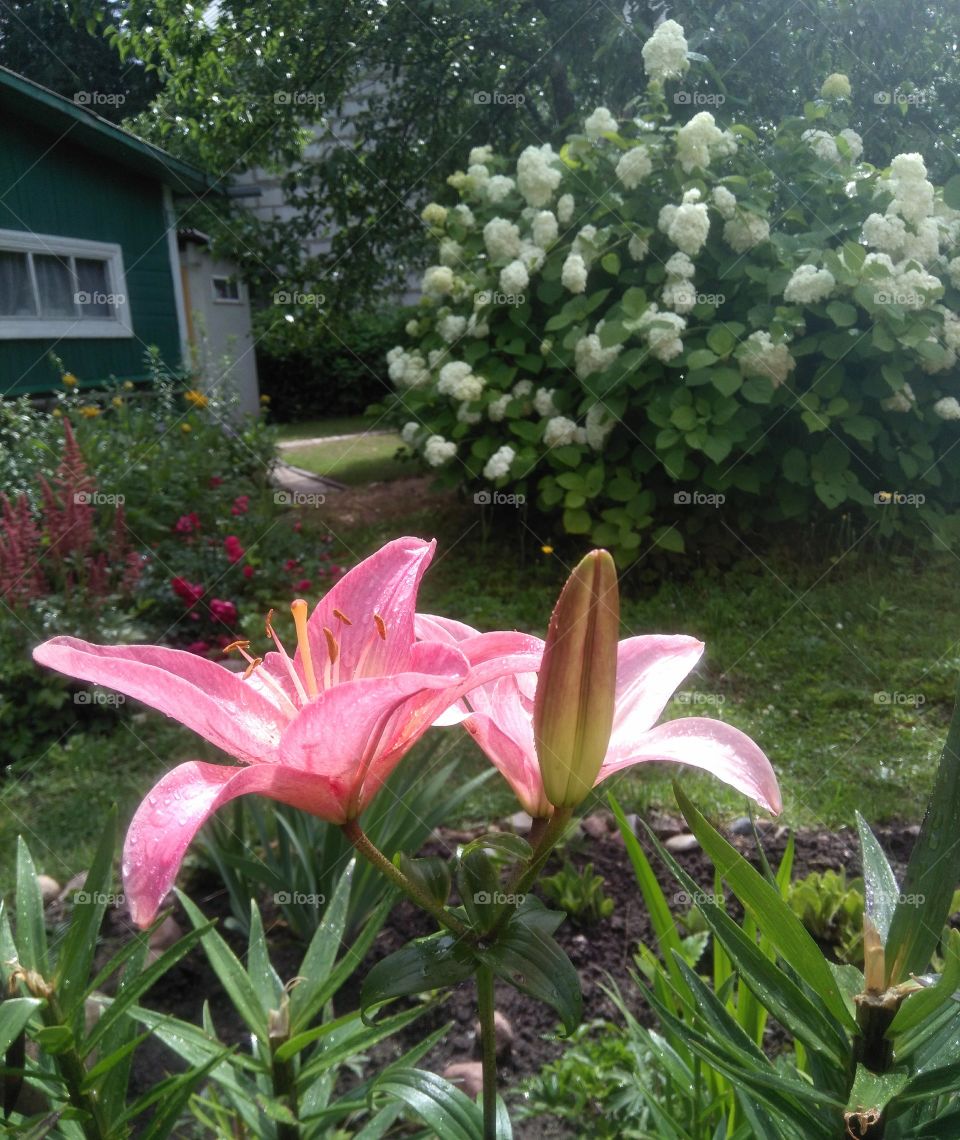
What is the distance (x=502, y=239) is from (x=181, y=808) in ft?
15.3

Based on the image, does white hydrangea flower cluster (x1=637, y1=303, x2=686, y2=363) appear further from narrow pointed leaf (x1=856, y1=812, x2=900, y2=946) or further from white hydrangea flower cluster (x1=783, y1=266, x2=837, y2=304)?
narrow pointed leaf (x1=856, y1=812, x2=900, y2=946)

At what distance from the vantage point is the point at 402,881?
22.7 inches

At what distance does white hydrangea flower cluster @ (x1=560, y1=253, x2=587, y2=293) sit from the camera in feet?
14.8

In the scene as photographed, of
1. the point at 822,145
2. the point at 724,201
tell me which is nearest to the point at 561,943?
the point at 724,201

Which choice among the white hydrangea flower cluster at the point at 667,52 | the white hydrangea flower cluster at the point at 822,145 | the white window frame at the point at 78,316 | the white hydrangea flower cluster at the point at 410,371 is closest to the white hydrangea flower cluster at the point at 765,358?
the white hydrangea flower cluster at the point at 822,145

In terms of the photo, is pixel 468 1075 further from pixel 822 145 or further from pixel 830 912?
pixel 822 145

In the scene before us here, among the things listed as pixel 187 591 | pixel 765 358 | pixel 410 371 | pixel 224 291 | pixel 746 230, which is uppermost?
pixel 224 291

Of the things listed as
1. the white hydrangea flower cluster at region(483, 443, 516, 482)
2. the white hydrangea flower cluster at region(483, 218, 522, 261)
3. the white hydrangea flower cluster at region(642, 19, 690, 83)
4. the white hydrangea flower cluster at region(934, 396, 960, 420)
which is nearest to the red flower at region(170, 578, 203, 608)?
the white hydrangea flower cluster at region(483, 443, 516, 482)

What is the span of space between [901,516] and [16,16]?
985 centimetres

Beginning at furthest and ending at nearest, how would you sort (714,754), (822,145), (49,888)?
(822,145), (49,888), (714,754)

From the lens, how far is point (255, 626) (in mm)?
4094

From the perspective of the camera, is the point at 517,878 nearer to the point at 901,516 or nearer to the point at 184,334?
the point at 901,516

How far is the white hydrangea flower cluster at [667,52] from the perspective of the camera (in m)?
4.60

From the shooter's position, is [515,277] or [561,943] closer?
[561,943]
